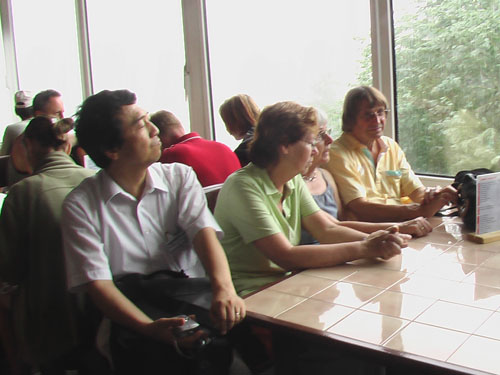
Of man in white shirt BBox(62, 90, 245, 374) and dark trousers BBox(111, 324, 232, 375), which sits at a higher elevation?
man in white shirt BBox(62, 90, 245, 374)

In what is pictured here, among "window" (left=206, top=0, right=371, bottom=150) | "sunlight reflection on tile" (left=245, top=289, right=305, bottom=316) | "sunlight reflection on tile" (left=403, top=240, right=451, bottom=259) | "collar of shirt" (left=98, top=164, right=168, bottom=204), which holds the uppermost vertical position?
"window" (left=206, top=0, right=371, bottom=150)

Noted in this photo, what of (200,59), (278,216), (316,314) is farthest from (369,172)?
(200,59)

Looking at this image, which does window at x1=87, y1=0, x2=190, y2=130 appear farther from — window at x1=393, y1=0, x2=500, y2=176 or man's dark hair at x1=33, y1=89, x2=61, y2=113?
window at x1=393, y1=0, x2=500, y2=176

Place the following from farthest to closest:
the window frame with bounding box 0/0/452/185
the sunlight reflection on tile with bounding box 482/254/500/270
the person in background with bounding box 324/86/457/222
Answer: the window frame with bounding box 0/0/452/185
the person in background with bounding box 324/86/457/222
the sunlight reflection on tile with bounding box 482/254/500/270

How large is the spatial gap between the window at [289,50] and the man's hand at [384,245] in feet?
5.33

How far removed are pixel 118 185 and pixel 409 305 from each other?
3.01 feet

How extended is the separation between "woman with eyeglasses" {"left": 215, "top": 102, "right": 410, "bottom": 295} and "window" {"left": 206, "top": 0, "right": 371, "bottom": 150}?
127 centimetres

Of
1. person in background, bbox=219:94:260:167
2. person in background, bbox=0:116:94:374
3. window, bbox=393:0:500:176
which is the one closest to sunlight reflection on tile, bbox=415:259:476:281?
person in background, bbox=0:116:94:374

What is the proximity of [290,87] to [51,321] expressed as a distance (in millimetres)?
2280

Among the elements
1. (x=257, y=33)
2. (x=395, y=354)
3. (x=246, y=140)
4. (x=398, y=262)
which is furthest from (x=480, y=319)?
(x=257, y=33)

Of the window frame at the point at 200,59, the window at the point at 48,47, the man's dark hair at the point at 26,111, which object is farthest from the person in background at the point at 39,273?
the window at the point at 48,47

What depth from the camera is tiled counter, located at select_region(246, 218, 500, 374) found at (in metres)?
1.16

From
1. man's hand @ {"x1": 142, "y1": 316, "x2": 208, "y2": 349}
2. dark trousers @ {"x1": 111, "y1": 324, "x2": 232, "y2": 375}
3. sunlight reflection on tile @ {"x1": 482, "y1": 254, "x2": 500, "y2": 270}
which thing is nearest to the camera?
man's hand @ {"x1": 142, "y1": 316, "x2": 208, "y2": 349}

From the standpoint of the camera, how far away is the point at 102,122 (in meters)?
1.72
